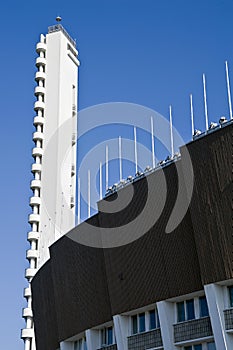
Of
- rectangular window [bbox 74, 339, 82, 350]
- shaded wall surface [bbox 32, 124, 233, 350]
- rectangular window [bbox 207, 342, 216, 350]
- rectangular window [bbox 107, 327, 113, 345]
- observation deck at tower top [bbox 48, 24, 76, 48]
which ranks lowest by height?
rectangular window [bbox 207, 342, 216, 350]

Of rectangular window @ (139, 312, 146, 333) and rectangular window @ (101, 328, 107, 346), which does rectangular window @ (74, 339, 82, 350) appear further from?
rectangular window @ (139, 312, 146, 333)

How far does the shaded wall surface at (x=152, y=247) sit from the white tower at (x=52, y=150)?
3340 centimetres

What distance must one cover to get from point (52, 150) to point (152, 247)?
5046cm

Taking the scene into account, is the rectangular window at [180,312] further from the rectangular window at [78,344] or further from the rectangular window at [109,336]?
the rectangular window at [78,344]

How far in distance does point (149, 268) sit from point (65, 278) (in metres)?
11.2

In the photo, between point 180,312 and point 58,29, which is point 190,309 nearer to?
point 180,312

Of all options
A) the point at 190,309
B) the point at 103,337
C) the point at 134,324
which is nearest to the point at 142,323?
the point at 134,324

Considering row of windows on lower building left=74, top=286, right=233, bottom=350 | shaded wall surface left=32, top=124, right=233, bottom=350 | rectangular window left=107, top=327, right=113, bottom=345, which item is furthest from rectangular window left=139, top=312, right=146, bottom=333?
rectangular window left=107, top=327, right=113, bottom=345

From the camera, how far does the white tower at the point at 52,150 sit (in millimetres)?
87125

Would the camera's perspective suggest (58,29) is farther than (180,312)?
Yes

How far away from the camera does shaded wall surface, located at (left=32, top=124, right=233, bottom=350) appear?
38.1 m

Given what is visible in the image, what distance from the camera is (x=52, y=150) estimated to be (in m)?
90.9

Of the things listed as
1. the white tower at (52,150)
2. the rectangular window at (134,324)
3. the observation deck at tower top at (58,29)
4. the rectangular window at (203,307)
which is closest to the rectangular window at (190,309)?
the rectangular window at (203,307)

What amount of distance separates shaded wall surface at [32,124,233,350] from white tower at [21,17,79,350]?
110ft
